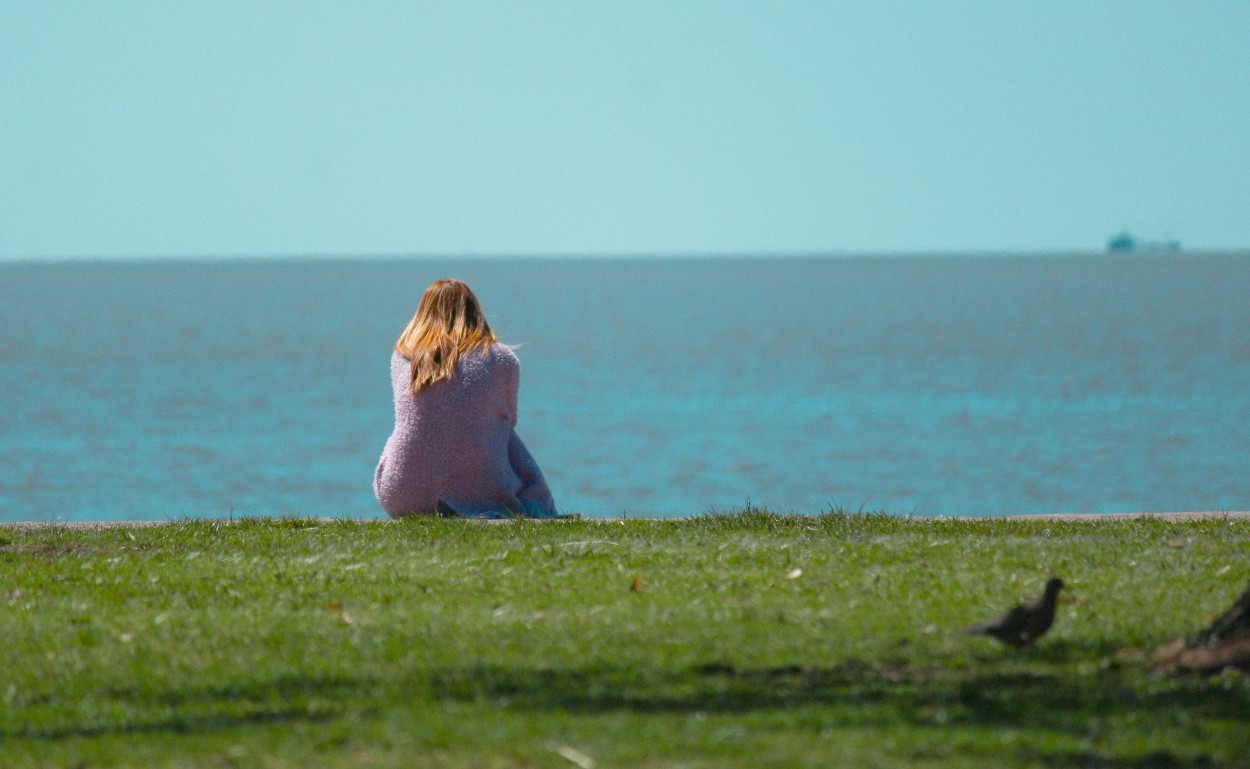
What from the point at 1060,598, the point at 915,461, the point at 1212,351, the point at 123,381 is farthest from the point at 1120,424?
the point at 1060,598

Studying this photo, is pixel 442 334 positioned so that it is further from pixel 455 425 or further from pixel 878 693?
pixel 878 693

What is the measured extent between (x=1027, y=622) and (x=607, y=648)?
1.44 m

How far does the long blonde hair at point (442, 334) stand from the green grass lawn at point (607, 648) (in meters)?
0.97

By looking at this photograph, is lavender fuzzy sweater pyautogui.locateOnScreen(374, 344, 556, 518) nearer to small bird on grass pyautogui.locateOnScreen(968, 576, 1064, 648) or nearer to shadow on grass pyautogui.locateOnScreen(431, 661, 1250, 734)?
shadow on grass pyautogui.locateOnScreen(431, 661, 1250, 734)

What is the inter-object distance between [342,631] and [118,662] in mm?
816

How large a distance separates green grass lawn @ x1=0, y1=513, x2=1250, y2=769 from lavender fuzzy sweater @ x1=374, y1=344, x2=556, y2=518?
22.3 inches

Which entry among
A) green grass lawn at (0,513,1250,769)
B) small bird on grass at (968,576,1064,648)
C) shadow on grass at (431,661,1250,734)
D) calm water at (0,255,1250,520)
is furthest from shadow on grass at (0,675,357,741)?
calm water at (0,255,1250,520)

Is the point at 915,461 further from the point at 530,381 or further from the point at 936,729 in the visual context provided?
the point at 936,729

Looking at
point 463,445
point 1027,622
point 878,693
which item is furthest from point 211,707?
point 463,445

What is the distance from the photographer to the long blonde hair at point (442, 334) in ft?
29.7

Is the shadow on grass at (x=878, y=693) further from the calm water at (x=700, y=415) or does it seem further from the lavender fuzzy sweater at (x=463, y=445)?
the calm water at (x=700, y=415)

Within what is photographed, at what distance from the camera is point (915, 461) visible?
33156 mm

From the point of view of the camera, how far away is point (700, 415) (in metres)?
42.1

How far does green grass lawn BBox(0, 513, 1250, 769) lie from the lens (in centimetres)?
454
